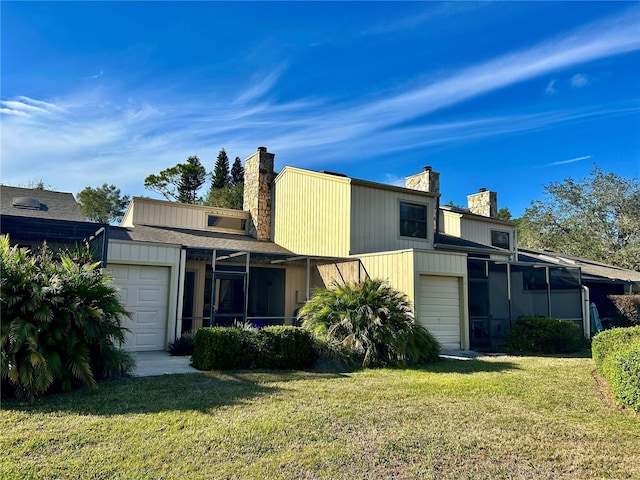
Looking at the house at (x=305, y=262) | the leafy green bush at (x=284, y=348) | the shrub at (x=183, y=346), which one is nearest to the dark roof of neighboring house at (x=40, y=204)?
the house at (x=305, y=262)

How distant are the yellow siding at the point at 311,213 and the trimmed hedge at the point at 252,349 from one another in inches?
206

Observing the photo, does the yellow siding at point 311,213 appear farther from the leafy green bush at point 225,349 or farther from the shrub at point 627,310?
the shrub at point 627,310

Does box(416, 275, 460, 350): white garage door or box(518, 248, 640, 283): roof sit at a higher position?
box(518, 248, 640, 283): roof

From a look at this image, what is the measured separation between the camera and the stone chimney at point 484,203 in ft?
70.6

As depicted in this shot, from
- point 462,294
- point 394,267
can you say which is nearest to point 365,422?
point 394,267

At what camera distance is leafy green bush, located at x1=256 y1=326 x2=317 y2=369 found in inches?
321

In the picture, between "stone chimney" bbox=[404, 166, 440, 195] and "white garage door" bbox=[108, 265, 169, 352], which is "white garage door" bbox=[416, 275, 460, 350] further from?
"stone chimney" bbox=[404, 166, 440, 195]

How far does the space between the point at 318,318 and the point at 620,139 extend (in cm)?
1657

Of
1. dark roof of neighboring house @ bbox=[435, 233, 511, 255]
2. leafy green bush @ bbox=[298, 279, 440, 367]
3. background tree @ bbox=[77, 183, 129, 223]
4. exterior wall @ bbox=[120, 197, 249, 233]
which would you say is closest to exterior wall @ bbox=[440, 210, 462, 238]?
dark roof of neighboring house @ bbox=[435, 233, 511, 255]

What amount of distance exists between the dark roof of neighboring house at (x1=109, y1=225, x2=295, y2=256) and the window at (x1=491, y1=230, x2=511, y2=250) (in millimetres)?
9572

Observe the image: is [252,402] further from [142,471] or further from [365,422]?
[142,471]

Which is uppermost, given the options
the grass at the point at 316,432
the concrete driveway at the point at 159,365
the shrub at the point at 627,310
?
the shrub at the point at 627,310

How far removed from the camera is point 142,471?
352 centimetres

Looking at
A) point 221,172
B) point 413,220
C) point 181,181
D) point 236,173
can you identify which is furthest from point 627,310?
point 181,181
